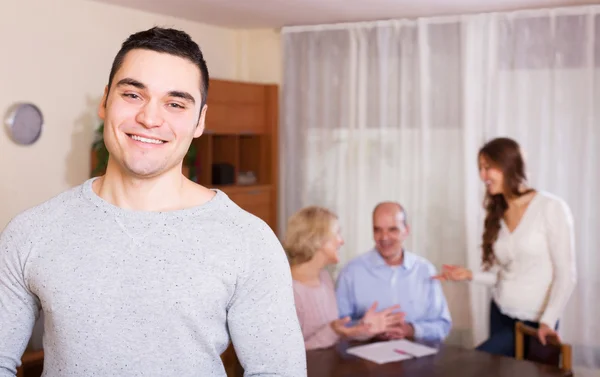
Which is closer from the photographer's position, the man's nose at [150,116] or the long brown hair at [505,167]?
the man's nose at [150,116]

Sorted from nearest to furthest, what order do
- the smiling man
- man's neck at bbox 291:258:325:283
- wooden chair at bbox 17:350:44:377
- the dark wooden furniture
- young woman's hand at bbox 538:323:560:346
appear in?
the smiling man, young woman's hand at bbox 538:323:560:346, man's neck at bbox 291:258:325:283, wooden chair at bbox 17:350:44:377, the dark wooden furniture

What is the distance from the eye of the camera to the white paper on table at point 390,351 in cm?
328

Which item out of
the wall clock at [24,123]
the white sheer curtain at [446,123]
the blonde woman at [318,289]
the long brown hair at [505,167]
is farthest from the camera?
the white sheer curtain at [446,123]

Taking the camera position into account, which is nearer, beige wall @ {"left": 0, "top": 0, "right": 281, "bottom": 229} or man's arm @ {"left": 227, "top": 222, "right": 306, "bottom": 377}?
man's arm @ {"left": 227, "top": 222, "right": 306, "bottom": 377}

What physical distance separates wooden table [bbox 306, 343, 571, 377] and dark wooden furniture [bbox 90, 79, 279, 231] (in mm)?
2620

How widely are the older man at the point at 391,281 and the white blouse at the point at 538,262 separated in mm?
364

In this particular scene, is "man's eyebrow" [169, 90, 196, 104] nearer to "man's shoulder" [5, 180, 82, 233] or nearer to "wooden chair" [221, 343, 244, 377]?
"man's shoulder" [5, 180, 82, 233]

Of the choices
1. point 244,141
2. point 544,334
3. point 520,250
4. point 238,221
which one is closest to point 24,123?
point 244,141

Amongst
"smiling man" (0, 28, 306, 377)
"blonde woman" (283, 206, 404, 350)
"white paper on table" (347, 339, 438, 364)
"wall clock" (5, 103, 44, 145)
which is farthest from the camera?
"wall clock" (5, 103, 44, 145)

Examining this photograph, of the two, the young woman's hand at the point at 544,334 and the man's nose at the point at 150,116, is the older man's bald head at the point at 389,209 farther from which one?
the man's nose at the point at 150,116

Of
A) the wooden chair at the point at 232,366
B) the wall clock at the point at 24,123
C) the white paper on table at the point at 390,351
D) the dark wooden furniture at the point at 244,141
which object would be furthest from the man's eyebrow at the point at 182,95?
the dark wooden furniture at the point at 244,141

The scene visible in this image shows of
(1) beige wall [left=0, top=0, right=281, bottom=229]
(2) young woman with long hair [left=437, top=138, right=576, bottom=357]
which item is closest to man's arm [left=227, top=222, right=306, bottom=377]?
(2) young woman with long hair [left=437, top=138, right=576, bottom=357]

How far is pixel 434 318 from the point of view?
4.07 m

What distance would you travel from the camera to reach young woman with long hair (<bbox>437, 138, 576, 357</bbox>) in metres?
3.87
